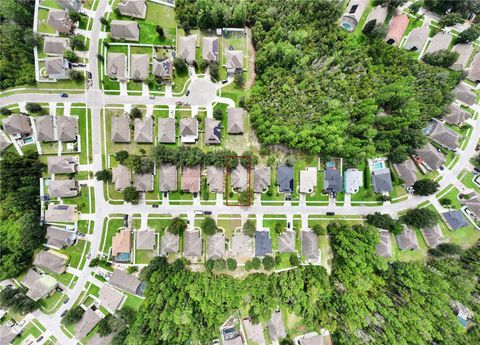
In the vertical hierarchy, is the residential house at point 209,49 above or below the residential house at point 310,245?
above

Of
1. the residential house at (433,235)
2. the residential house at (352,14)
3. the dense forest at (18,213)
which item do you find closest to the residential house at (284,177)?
the residential house at (433,235)

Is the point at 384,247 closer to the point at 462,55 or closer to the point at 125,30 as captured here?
the point at 462,55

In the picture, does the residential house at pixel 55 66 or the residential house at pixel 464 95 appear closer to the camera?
the residential house at pixel 55 66

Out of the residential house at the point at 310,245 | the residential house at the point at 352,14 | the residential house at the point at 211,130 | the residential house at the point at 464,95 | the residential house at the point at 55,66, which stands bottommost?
the residential house at the point at 310,245

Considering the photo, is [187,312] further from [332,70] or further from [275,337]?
[332,70]

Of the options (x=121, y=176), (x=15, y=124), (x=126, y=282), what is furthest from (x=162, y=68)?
(x=126, y=282)

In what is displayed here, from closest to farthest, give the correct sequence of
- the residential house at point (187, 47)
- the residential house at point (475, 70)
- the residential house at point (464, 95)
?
the residential house at point (187, 47) < the residential house at point (464, 95) < the residential house at point (475, 70)

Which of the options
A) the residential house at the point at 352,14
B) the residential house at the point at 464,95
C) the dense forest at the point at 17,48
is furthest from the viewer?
the residential house at the point at 352,14

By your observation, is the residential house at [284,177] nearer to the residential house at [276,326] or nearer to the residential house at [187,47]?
the residential house at [276,326]

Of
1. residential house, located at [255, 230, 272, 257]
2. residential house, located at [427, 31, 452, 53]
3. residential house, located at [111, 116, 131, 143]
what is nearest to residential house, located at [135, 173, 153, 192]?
residential house, located at [111, 116, 131, 143]
